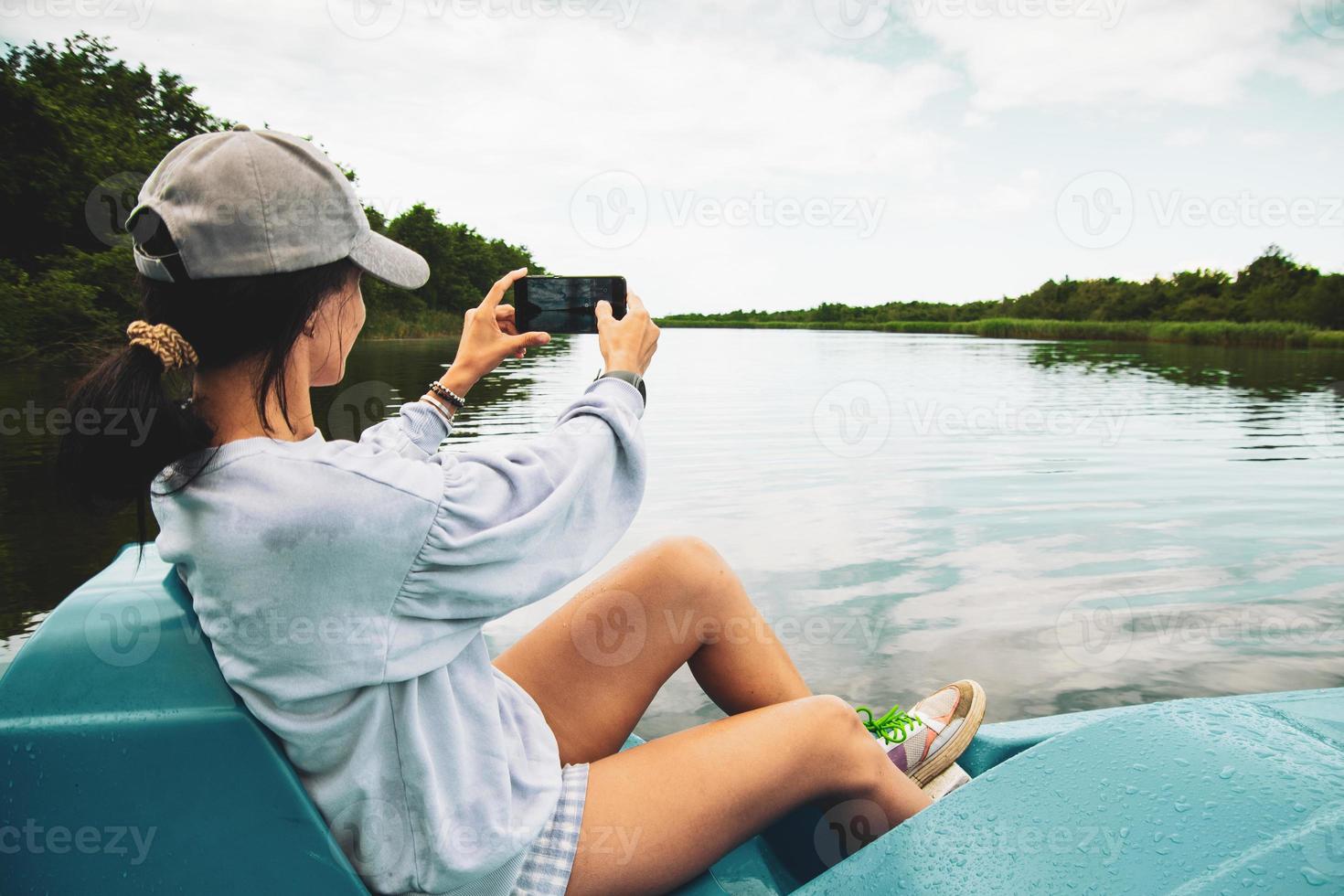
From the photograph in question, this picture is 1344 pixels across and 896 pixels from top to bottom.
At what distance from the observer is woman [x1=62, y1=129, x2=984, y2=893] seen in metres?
0.95

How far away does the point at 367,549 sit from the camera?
0.97 meters

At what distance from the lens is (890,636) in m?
3.81

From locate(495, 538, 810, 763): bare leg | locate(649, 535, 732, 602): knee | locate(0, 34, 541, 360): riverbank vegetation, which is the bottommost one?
locate(495, 538, 810, 763): bare leg

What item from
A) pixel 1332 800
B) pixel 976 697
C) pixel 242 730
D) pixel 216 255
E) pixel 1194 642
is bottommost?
pixel 1194 642

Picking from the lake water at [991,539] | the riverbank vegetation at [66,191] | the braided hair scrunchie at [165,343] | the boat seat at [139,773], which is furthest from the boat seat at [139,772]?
the riverbank vegetation at [66,191]

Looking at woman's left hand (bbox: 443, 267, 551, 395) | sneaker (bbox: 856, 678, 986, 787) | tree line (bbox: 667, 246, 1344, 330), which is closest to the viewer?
woman's left hand (bbox: 443, 267, 551, 395)

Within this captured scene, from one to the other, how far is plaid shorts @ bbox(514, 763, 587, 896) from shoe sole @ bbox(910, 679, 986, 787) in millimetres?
868

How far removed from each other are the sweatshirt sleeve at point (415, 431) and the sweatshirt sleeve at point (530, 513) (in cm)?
47

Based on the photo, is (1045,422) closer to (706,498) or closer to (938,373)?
(706,498)

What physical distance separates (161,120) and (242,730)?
142ft

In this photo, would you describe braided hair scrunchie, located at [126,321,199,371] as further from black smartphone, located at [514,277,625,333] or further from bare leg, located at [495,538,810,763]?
bare leg, located at [495,538,810,763]

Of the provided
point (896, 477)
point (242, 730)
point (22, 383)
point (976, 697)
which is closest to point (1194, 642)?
point (976, 697)

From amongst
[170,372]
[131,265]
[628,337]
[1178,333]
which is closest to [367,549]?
[170,372]

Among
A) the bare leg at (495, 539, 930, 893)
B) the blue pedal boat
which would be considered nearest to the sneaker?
the bare leg at (495, 539, 930, 893)
